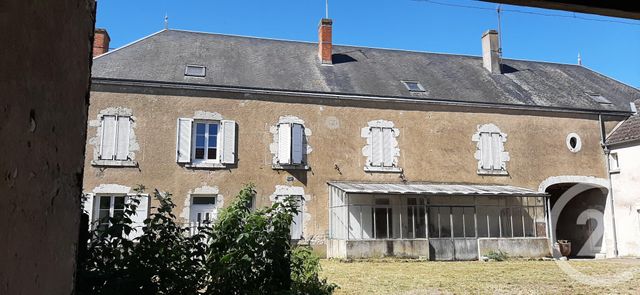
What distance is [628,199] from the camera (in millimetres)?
14844

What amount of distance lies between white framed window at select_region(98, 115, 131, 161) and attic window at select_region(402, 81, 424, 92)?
841 cm

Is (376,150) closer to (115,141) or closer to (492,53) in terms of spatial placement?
(492,53)

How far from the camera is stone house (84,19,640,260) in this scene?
12961 mm

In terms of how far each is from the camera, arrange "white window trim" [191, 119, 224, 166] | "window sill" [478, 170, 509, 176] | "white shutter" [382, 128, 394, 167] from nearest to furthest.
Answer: "white window trim" [191, 119, 224, 166], "white shutter" [382, 128, 394, 167], "window sill" [478, 170, 509, 176]

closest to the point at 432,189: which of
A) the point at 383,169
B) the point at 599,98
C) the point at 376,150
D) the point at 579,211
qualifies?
the point at 383,169

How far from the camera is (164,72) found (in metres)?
13.7

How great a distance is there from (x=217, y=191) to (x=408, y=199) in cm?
541

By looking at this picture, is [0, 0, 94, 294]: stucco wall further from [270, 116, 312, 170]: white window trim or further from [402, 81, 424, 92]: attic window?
[402, 81, 424, 92]: attic window

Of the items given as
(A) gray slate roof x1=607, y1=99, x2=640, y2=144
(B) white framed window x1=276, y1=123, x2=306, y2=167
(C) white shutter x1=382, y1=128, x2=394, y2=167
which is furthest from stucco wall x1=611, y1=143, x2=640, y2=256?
(B) white framed window x1=276, y1=123, x2=306, y2=167

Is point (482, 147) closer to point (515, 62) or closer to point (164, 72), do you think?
point (515, 62)

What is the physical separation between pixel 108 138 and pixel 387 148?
775 centimetres

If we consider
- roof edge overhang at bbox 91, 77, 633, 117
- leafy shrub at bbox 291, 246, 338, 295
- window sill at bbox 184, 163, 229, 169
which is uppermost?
roof edge overhang at bbox 91, 77, 633, 117

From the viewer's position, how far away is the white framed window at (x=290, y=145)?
1346cm

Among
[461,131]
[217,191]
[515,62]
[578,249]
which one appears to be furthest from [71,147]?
A: [515,62]
